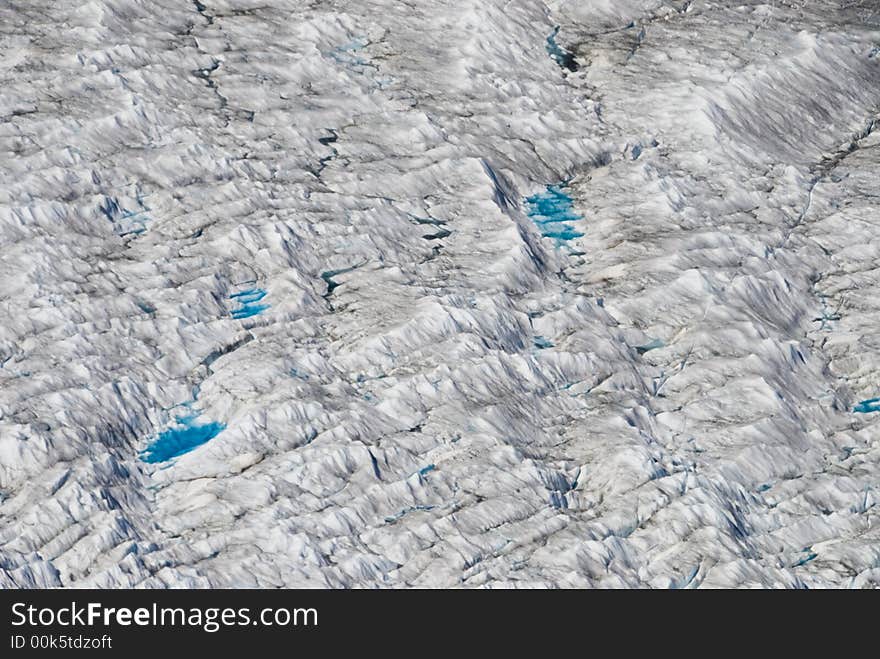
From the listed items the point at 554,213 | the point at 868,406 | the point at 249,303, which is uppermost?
the point at 868,406

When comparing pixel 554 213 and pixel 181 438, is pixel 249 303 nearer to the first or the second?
pixel 181 438

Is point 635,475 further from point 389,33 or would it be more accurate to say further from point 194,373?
point 389,33

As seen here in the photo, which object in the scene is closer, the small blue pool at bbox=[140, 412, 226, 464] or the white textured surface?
the white textured surface

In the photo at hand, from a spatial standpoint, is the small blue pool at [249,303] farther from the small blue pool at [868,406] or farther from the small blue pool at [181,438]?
the small blue pool at [868,406]

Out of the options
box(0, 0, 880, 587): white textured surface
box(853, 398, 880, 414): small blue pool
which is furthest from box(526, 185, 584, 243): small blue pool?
box(853, 398, 880, 414): small blue pool

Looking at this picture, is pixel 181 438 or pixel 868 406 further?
pixel 868 406

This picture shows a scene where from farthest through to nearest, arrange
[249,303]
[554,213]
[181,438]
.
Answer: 1. [554,213]
2. [249,303]
3. [181,438]

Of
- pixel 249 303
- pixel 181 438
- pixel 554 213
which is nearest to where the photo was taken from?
pixel 181 438

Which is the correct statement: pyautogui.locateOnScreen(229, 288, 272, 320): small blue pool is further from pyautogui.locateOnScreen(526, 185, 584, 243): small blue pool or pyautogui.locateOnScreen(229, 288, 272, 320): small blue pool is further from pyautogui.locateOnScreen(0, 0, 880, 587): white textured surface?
pyautogui.locateOnScreen(526, 185, 584, 243): small blue pool

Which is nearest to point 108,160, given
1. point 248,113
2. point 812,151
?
point 248,113

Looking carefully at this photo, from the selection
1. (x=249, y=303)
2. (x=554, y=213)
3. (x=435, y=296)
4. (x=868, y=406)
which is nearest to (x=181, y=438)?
(x=249, y=303)
